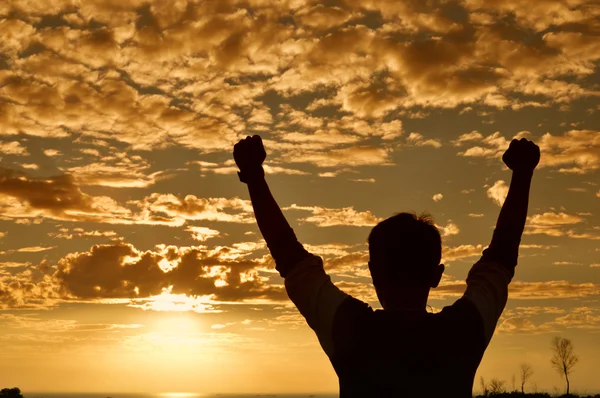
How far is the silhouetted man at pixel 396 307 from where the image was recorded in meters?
2.89

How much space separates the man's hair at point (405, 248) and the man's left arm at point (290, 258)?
0.28 m

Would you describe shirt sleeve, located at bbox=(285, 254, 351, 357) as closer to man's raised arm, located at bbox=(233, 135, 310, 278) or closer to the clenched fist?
man's raised arm, located at bbox=(233, 135, 310, 278)

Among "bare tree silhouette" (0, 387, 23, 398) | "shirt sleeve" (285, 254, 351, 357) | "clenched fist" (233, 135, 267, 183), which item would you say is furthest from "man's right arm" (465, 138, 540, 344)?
"bare tree silhouette" (0, 387, 23, 398)

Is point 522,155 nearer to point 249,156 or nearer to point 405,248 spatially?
point 405,248

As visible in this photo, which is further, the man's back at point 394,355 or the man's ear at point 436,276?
the man's ear at point 436,276

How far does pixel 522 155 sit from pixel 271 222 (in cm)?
155

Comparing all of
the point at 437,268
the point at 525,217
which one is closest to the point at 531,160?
the point at 525,217

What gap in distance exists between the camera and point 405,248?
3127 mm

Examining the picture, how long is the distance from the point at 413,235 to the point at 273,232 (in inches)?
25.1

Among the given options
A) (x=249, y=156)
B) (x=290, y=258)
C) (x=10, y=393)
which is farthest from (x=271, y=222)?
(x=10, y=393)

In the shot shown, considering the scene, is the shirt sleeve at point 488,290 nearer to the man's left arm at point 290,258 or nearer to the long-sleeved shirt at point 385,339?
the long-sleeved shirt at point 385,339

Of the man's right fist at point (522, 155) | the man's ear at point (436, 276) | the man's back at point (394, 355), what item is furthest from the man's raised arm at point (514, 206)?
the man's back at point (394, 355)

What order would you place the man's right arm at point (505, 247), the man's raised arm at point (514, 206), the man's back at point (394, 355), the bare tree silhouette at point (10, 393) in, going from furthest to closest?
the bare tree silhouette at point (10, 393)
the man's raised arm at point (514, 206)
the man's right arm at point (505, 247)
the man's back at point (394, 355)

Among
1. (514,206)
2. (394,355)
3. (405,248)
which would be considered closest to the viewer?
(394,355)
